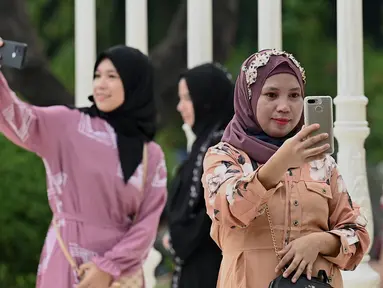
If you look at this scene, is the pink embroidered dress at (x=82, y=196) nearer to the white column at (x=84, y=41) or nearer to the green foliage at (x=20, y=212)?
the white column at (x=84, y=41)

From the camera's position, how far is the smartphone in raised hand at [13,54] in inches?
152

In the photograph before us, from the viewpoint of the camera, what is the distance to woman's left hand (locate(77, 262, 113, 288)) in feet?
13.6

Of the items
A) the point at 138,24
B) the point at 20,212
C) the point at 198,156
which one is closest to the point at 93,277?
the point at 198,156

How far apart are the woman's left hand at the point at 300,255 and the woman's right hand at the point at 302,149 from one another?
→ 0.30 m

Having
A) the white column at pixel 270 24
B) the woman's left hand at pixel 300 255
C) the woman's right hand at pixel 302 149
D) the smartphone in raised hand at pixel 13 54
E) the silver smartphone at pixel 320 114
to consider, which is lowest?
the woman's left hand at pixel 300 255

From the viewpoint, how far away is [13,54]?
3879 mm

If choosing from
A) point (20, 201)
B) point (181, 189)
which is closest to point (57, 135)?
point (181, 189)

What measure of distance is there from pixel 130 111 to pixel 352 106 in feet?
3.64

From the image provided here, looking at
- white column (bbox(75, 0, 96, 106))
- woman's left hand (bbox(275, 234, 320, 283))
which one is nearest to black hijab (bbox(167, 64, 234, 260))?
white column (bbox(75, 0, 96, 106))

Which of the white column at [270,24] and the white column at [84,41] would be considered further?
the white column at [84,41]

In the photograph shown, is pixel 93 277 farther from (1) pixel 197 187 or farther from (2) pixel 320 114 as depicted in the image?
(2) pixel 320 114

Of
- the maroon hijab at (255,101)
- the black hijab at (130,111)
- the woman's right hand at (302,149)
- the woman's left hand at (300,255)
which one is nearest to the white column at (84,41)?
the black hijab at (130,111)

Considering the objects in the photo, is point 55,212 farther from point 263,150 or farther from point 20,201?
point 20,201

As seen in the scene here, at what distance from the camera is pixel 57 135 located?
426 centimetres
